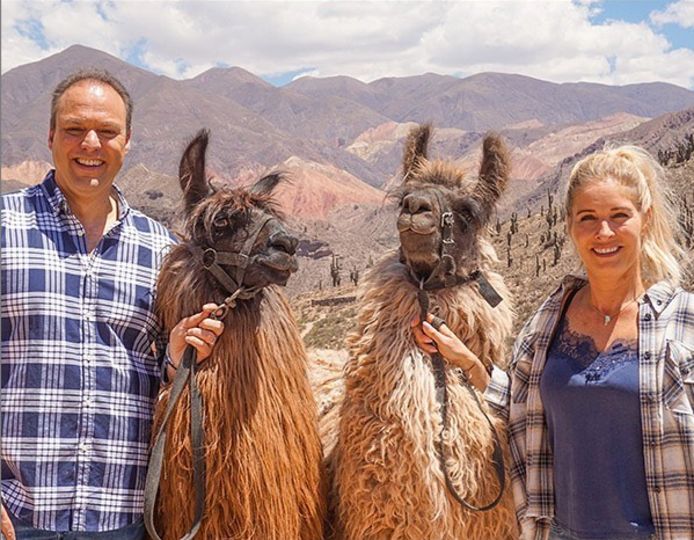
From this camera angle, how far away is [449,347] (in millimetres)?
2875

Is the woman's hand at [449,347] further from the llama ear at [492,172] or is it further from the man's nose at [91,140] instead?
the man's nose at [91,140]

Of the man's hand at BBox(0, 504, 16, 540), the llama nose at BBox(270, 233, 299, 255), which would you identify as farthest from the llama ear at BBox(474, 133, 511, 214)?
the man's hand at BBox(0, 504, 16, 540)

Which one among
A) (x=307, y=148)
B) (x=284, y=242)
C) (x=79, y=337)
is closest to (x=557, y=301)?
(x=284, y=242)

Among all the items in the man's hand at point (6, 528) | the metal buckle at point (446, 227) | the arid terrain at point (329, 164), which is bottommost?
the man's hand at point (6, 528)

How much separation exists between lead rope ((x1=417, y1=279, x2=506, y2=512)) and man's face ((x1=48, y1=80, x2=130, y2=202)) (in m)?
1.22

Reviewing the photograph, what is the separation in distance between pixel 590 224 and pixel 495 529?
Answer: 115 cm

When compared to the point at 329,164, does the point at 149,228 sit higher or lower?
lower

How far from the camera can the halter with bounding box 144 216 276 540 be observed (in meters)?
2.62

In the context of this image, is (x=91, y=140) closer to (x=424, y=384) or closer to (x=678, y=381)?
A: (x=424, y=384)

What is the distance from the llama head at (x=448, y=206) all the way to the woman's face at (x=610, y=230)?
0.59m

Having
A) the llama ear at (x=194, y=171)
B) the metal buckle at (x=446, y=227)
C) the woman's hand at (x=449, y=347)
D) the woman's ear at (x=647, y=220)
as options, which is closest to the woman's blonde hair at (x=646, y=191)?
the woman's ear at (x=647, y=220)

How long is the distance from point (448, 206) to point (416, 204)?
20 cm

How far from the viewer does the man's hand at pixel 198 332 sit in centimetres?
269

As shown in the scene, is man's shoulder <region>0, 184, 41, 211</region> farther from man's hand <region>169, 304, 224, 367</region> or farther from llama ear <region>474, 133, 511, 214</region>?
llama ear <region>474, 133, 511, 214</region>
